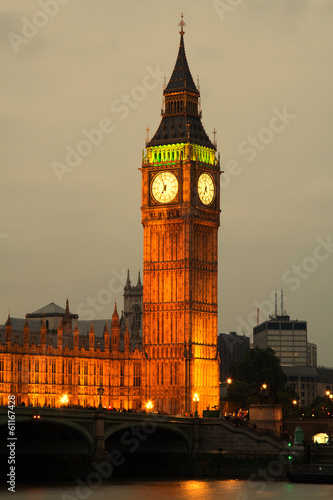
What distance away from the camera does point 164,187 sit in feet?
549

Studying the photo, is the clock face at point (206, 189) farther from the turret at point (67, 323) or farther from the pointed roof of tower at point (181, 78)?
the turret at point (67, 323)

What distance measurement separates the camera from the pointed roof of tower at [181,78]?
17050 centimetres

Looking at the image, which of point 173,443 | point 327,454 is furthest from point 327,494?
point 173,443

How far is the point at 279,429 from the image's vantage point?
457ft

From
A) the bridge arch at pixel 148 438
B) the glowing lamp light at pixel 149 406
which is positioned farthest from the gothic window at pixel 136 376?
the bridge arch at pixel 148 438

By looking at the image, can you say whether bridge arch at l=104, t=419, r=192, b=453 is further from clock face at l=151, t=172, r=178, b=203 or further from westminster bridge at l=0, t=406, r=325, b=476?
clock face at l=151, t=172, r=178, b=203

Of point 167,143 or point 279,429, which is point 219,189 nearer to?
point 167,143

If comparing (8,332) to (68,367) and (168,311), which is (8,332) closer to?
(68,367)

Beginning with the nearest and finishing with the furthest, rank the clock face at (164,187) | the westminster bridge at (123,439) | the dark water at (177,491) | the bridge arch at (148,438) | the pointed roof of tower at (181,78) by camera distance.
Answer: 1. the dark water at (177,491)
2. the westminster bridge at (123,439)
3. the bridge arch at (148,438)
4. the clock face at (164,187)
5. the pointed roof of tower at (181,78)

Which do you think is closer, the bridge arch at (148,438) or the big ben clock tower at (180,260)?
the bridge arch at (148,438)

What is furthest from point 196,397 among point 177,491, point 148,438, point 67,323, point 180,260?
point 177,491

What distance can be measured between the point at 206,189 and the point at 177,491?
62636mm

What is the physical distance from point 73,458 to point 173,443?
16067 mm

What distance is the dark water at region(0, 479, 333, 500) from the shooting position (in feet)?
353
